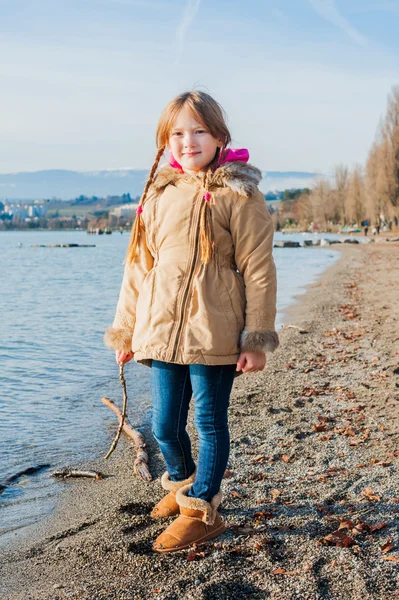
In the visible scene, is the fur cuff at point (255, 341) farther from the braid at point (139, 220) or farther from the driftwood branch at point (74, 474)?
the driftwood branch at point (74, 474)

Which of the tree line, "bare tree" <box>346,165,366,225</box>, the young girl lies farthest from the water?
"bare tree" <box>346,165,366,225</box>

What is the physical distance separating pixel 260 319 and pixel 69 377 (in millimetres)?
6764

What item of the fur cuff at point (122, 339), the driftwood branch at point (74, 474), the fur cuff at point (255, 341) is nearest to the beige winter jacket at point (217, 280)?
the fur cuff at point (255, 341)

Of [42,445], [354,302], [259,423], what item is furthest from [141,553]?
[354,302]

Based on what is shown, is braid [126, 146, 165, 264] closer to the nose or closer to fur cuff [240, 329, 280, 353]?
the nose

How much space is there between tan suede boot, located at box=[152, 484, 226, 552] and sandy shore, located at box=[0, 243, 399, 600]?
59 mm

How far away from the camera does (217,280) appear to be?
3.13 metres

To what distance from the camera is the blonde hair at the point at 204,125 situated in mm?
3104

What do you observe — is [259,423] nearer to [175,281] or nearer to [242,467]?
[242,467]

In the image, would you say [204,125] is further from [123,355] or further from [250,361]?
[123,355]

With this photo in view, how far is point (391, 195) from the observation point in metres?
61.2

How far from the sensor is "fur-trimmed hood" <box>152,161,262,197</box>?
309 centimetres

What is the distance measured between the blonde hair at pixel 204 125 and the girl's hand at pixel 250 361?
479mm

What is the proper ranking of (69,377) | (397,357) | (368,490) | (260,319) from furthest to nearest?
(69,377) → (397,357) → (368,490) → (260,319)
